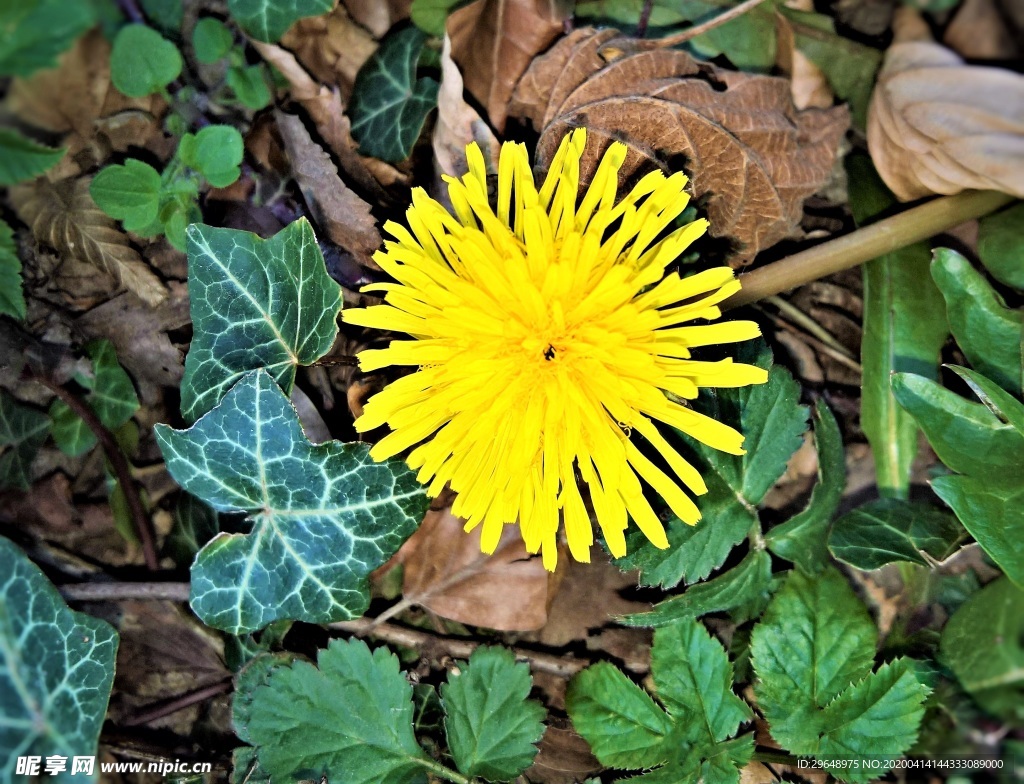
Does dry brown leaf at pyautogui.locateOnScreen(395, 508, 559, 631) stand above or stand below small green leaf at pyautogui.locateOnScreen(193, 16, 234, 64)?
below

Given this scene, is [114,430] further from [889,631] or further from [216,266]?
[889,631]

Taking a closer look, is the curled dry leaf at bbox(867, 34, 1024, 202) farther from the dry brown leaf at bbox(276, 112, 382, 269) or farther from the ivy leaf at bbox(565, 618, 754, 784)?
the dry brown leaf at bbox(276, 112, 382, 269)

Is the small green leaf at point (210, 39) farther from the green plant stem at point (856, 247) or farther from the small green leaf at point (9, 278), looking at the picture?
the green plant stem at point (856, 247)

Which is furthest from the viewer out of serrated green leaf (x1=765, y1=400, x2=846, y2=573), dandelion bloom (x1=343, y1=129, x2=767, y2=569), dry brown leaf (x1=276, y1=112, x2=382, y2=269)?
dry brown leaf (x1=276, y1=112, x2=382, y2=269)

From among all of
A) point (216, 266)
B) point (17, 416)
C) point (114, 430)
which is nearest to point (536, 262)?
point (216, 266)

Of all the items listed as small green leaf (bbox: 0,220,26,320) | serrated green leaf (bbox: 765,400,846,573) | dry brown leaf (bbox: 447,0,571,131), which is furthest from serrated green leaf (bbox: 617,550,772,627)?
small green leaf (bbox: 0,220,26,320)

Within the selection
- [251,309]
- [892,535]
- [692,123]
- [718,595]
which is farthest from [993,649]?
[251,309]

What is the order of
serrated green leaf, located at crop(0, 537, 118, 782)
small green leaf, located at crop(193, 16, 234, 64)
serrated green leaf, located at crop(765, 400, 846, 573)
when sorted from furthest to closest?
small green leaf, located at crop(193, 16, 234, 64) → serrated green leaf, located at crop(765, 400, 846, 573) → serrated green leaf, located at crop(0, 537, 118, 782)

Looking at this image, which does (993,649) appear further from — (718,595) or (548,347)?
(548,347)
